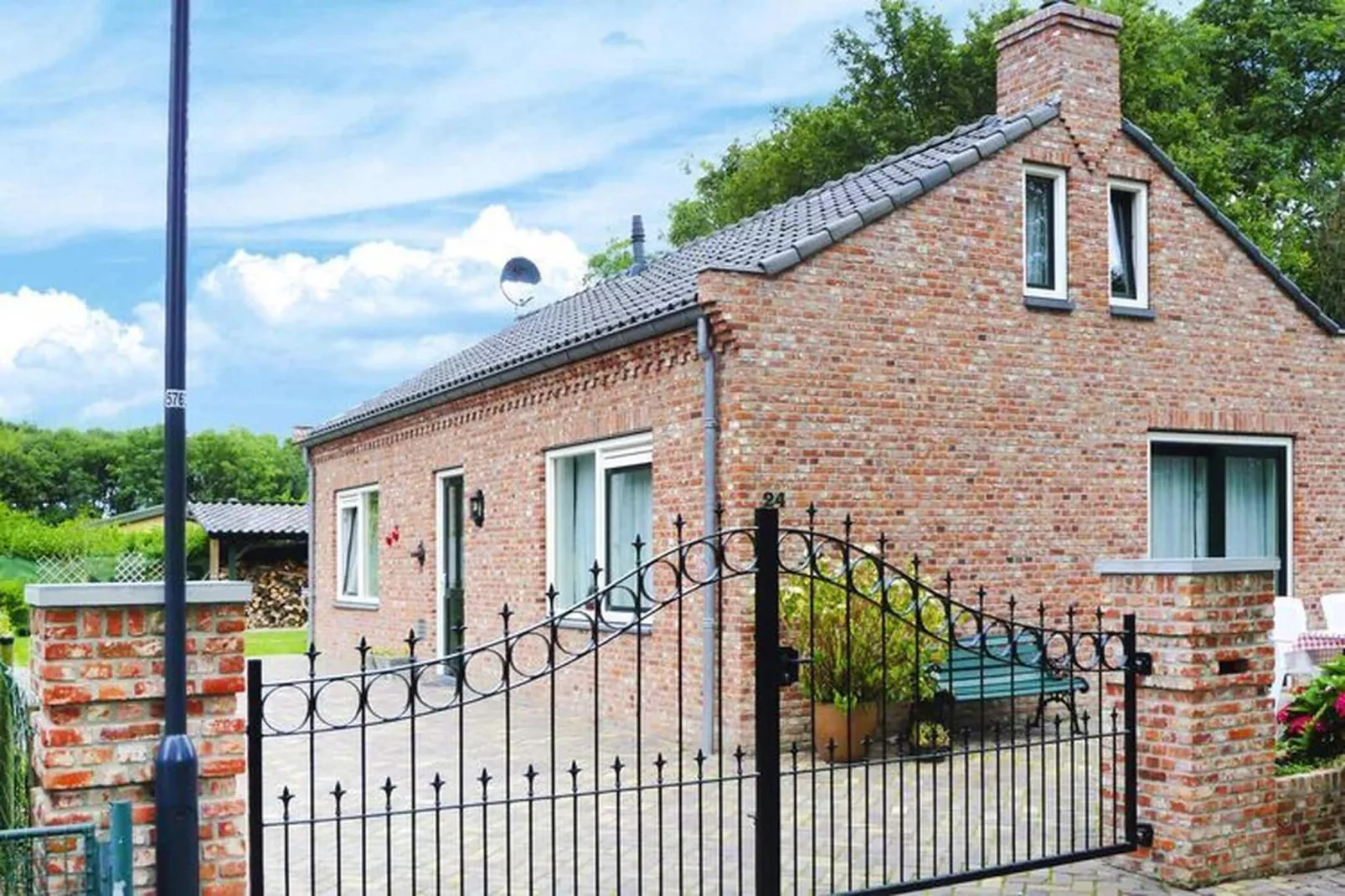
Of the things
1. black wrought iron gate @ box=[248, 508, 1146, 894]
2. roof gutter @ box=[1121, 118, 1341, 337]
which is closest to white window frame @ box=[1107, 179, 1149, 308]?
roof gutter @ box=[1121, 118, 1341, 337]

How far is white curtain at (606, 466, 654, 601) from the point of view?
11945 millimetres

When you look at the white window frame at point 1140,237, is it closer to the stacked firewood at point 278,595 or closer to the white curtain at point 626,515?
the white curtain at point 626,515

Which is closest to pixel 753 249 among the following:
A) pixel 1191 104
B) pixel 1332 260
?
pixel 1332 260

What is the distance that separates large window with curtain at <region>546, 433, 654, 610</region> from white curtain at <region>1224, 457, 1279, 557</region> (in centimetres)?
603

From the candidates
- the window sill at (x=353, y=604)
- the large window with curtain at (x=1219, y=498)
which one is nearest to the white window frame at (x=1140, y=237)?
the large window with curtain at (x=1219, y=498)

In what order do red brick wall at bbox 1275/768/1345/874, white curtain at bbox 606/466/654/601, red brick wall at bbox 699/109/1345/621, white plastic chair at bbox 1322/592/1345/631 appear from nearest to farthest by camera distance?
red brick wall at bbox 1275/768/1345/874 → red brick wall at bbox 699/109/1345/621 → white plastic chair at bbox 1322/592/1345/631 → white curtain at bbox 606/466/654/601

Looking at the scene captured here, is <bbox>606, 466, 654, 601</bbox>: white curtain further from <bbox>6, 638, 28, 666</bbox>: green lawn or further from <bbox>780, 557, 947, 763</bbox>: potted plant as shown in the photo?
<bbox>6, 638, 28, 666</bbox>: green lawn

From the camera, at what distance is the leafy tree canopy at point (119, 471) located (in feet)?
199

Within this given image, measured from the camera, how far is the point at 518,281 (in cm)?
2205

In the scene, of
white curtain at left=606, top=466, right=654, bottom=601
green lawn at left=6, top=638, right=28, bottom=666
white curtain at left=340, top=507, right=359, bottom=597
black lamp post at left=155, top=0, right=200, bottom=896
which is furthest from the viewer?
green lawn at left=6, top=638, right=28, bottom=666

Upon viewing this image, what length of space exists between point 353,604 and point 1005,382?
11.1 metres

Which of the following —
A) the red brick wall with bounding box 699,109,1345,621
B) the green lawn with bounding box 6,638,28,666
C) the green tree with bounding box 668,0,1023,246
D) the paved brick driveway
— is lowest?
the green lawn with bounding box 6,638,28,666

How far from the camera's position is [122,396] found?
62.6 meters

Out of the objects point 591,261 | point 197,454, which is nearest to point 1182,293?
point 591,261
